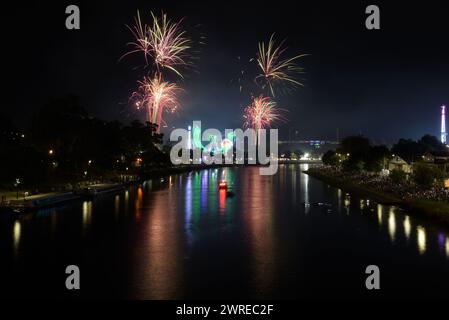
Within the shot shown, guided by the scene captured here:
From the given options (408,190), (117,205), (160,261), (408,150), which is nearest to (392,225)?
(408,190)

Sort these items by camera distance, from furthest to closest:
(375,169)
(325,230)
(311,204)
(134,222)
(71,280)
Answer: (375,169), (311,204), (134,222), (325,230), (71,280)

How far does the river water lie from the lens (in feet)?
39.1

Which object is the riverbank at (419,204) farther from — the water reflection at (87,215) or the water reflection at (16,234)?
the water reflection at (16,234)

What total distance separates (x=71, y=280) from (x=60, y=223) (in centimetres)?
1058

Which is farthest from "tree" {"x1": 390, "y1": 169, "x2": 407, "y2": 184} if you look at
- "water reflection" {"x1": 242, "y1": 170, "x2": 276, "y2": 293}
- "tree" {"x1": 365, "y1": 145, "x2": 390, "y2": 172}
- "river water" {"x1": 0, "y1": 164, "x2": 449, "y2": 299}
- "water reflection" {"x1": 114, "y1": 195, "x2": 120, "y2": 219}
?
"water reflection" {"x1": 114, "y1": 195, "x2": 120, "y2": 219}

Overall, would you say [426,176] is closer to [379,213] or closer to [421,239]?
[379,213]

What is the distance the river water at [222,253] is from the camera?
1193 cm

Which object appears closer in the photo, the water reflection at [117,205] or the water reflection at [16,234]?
the water reflection at [16,234]

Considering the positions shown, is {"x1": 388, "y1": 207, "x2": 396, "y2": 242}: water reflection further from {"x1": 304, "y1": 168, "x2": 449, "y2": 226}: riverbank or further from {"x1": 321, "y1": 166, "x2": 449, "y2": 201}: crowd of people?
{"x1": 321, "y1": 166, "x2": 449, "y2": 201}: crowd of people

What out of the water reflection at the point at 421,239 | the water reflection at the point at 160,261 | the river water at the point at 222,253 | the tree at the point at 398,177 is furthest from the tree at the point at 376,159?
the water reflection at the point at 160,261

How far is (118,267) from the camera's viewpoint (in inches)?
550
